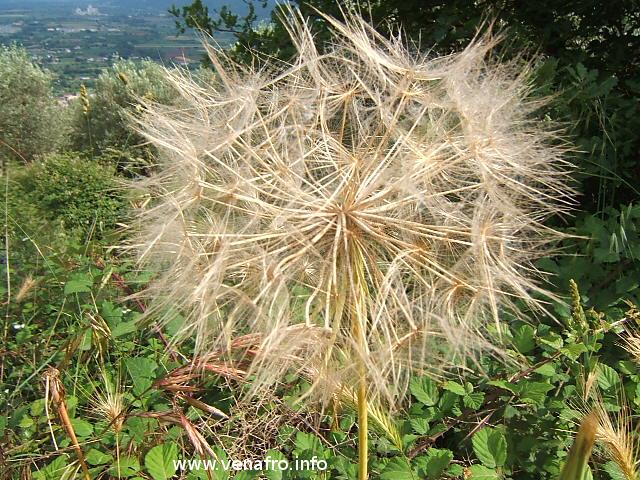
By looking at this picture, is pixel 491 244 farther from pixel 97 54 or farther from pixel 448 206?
pixel 97 54

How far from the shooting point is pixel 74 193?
6859mm

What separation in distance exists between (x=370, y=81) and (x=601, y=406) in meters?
1.43

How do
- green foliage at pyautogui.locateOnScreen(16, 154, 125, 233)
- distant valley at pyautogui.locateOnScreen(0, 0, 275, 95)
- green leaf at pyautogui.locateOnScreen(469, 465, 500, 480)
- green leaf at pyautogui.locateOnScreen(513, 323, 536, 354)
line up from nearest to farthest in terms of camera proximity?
green leaf at pyautogui.locateOnScreen(469, 465, 500, 480), green leaf at pyautogui.locateOnScreen(513, 323, 536, 354), green foliage at pyautogui.locateOnScreen(16, 154, 125, 233), distant valley at pyautogui.locateOnScreen(0, 0, 275, 95)

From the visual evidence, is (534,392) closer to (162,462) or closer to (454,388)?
(454,388)

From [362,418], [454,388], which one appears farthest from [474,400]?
[362,418]

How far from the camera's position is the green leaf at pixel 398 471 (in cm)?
177

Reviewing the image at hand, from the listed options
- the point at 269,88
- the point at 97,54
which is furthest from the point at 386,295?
the point at 97,54

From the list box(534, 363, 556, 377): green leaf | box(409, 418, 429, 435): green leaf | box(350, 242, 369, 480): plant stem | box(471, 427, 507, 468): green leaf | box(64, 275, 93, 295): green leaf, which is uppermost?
box(350, 242, 369, 480): plant stem

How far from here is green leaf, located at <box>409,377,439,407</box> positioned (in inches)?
83.3

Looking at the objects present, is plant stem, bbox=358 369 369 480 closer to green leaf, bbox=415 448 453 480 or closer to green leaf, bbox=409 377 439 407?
green leaf, bbox=415 448 453 480

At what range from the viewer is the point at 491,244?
1.73 meters

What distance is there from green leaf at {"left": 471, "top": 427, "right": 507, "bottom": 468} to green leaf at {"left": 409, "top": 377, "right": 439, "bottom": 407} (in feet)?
0.87

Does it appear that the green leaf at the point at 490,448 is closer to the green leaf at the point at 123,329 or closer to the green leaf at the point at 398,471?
the green leaf at the point at 398,471

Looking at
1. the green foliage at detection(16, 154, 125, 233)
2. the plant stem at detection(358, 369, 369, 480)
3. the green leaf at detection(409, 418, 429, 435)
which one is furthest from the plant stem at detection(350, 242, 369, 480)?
the green foliage at detection(16, 154, 125, 233)
